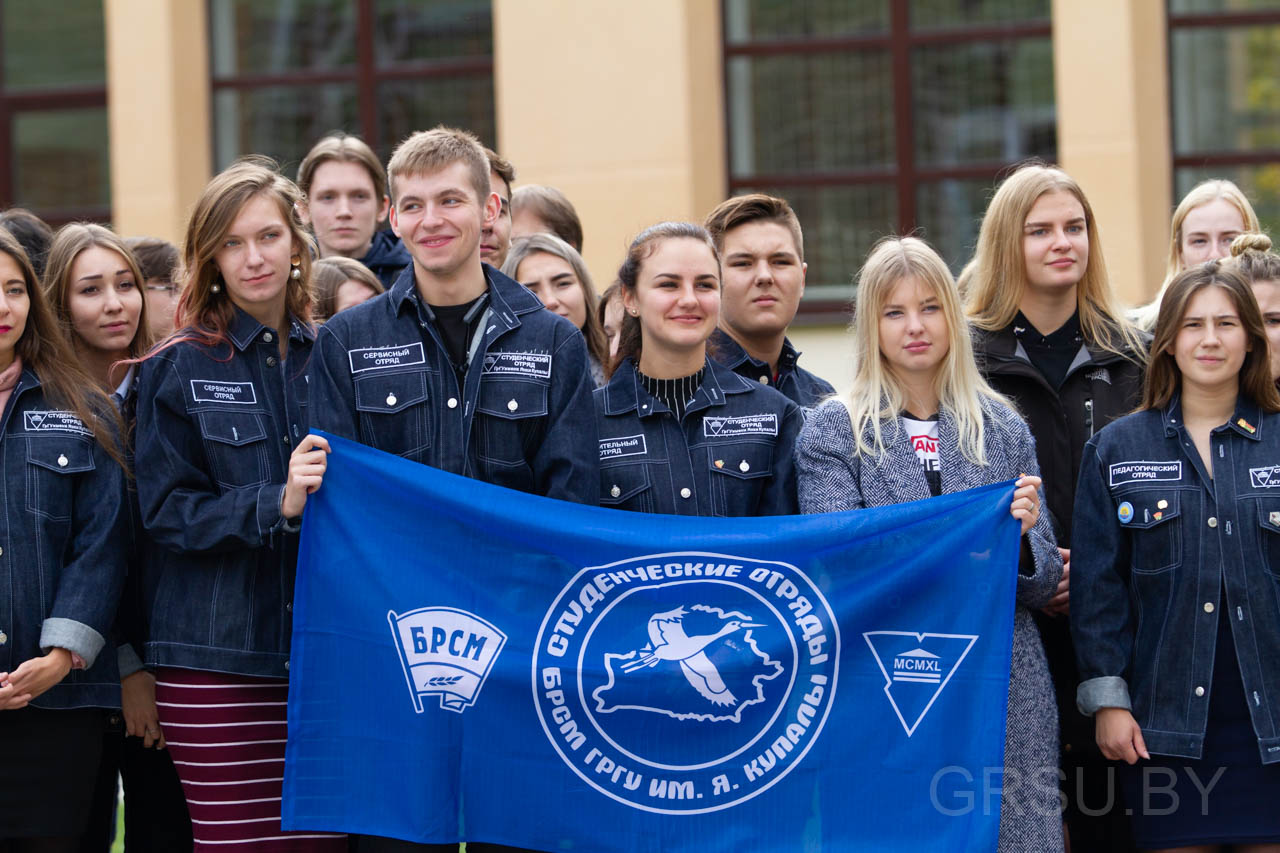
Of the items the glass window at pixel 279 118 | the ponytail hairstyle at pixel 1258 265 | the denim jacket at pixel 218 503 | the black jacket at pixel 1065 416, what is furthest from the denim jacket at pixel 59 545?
the glass window at pixel 279 118

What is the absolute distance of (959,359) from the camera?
175 inches

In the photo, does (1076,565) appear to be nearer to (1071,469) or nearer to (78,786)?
(1071,469)

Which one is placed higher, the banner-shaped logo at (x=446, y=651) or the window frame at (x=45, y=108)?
the window frame at (x=45, y=108)

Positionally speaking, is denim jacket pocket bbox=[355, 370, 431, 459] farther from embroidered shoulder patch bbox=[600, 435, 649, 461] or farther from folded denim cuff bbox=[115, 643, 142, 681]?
folded denim cuff bbox=[115, 643, 142, 681]

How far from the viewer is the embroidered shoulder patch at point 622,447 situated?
4480 millimetres


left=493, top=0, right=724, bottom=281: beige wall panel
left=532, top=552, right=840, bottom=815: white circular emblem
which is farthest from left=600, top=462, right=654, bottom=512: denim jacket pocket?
left=493, top=0, right=724, bottom=281: beige wall panel

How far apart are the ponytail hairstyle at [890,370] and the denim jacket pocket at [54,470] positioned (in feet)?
7.38

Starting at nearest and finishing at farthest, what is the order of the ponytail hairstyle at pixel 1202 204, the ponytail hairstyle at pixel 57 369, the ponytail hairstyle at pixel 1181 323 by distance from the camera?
the ponytail hairstyle at pixel 1181 323 → the ponytail hairstyle at pixel 57 369 → the ponytail hairstyle at pixel 1202 204

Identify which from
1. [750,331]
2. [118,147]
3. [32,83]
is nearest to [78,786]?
[750,331]

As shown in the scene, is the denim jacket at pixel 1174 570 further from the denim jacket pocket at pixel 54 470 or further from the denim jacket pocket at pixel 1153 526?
the denim jacket pocket at pixel 54 470

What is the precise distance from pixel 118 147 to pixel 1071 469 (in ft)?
24.4

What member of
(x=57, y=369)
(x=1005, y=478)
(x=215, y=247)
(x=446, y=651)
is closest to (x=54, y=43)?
(x=57, y=369)

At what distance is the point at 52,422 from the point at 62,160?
273 inches

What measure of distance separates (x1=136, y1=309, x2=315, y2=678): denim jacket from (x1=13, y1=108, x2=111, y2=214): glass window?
683 cm
